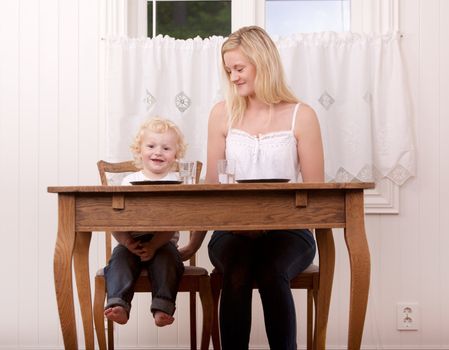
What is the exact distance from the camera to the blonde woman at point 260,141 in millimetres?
2229

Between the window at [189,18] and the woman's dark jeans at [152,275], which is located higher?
the window at [189,18]

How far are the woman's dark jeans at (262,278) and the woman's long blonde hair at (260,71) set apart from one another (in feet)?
1.76

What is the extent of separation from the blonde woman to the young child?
147mm

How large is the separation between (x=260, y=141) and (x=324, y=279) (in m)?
0.53

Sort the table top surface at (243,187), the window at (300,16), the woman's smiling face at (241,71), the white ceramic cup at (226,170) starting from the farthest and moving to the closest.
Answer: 1. the window at (300,16)
2. the woman's smiling face at (241,71)
3. the white ceramic cup at (226,170)
4. the table top surface at (243,187)

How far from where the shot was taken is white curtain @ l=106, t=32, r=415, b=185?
121 inches

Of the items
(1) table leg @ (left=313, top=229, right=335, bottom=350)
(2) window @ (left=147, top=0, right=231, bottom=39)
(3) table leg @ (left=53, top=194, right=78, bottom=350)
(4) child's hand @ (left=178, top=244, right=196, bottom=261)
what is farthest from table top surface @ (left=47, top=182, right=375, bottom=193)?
(2) window @ (left=147, top=0, right=231, bottom=39)

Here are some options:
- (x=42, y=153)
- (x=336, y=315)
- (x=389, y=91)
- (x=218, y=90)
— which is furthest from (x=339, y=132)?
(x=42, y=153)

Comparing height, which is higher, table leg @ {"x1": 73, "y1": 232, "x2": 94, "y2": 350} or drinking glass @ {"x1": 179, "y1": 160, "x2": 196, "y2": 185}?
drinking glass @ {"x1": 179, "y1": 160, "x2": 196, "y2": 185}

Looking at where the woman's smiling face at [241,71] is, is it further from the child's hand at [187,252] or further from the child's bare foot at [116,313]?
the child's bare foot at [116,313]

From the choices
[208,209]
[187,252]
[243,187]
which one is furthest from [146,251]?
[243,187]

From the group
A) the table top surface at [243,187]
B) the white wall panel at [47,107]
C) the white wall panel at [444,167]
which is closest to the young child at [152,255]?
the table top surface at [243,187]

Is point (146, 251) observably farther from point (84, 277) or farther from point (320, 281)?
point (320, 281)

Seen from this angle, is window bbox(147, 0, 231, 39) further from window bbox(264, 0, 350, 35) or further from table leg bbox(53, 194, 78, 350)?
table leg bbox(53, 194, 78, 350)
